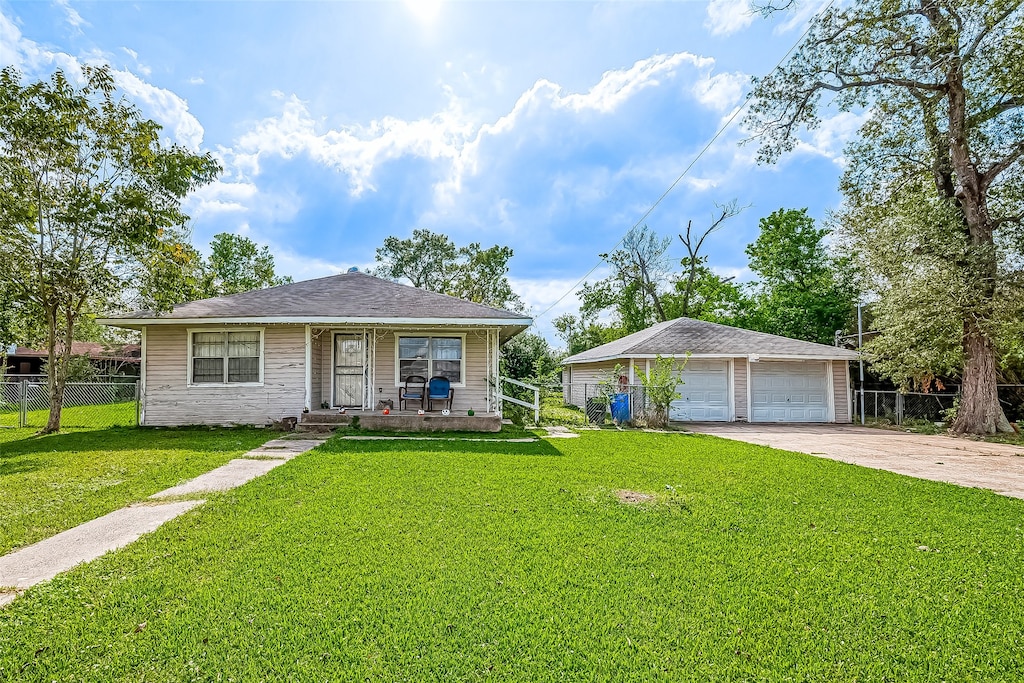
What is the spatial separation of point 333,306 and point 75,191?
5.27 meters

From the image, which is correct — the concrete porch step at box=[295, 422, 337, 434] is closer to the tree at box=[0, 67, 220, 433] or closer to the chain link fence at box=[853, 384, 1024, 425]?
the tree at box=[0, 67, 220, 433]

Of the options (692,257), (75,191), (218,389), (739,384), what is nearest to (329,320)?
(218,389)

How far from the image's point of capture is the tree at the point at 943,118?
12023 millimetres

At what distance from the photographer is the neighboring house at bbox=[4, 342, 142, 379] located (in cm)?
3272

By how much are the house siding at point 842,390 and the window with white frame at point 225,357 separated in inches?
672

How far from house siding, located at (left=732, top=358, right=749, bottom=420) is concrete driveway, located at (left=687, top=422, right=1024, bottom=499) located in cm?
100

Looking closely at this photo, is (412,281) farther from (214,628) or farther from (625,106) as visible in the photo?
(214,628)

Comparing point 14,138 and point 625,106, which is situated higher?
point 625,106

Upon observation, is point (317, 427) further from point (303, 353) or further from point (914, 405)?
point (914, 405)

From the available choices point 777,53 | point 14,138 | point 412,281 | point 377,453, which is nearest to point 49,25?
point 14,138

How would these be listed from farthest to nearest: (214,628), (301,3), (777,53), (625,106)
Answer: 1. (625,106)
2. (777,53)
3. (301,3)
4. (214,628)

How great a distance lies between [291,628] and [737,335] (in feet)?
57.4

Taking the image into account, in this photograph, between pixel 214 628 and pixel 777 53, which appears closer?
pixel 214 628

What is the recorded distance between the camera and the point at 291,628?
105 inches
